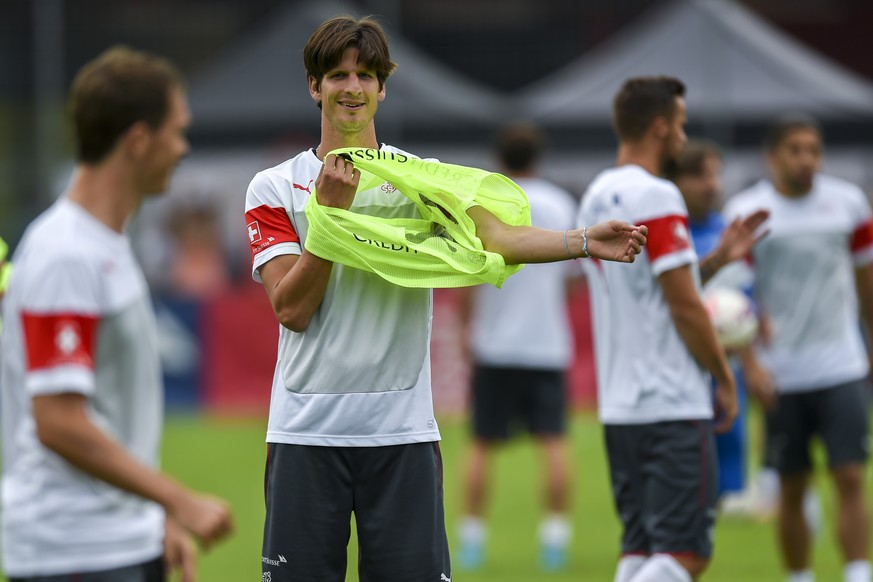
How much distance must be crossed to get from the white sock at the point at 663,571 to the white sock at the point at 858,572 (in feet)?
5.97

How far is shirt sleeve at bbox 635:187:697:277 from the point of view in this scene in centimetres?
540

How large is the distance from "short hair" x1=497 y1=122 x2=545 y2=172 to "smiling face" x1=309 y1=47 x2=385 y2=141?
489 cm

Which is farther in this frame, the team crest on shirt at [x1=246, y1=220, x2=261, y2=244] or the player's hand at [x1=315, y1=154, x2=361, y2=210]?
the team crest on shirt at [x1=246, y1=220, x2=261, y2=244]

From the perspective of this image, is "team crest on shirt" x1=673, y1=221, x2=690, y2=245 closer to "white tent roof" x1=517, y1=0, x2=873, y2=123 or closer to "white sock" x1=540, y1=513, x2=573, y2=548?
"white sock" x1=540, y1=513, x2=573, y2=548

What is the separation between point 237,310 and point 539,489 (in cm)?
576

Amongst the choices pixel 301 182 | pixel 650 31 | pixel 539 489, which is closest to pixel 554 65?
pixel 650 31

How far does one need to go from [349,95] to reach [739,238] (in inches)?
78.6

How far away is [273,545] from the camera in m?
4.29

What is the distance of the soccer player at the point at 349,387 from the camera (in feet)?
14.0

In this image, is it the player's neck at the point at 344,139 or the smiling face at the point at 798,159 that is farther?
the smiling face at the point at 798,159

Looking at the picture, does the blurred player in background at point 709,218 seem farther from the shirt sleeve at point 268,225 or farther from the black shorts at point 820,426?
the shirt sleeve at point 268,225

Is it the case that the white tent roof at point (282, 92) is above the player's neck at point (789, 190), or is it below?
above

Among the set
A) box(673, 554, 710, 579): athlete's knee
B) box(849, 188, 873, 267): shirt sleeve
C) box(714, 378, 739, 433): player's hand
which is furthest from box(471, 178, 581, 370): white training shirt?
box(673, 554, 710, 579): athlete's knee

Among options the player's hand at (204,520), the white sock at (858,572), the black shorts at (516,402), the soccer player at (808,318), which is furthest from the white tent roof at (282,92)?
the player's hand at (204,520)
